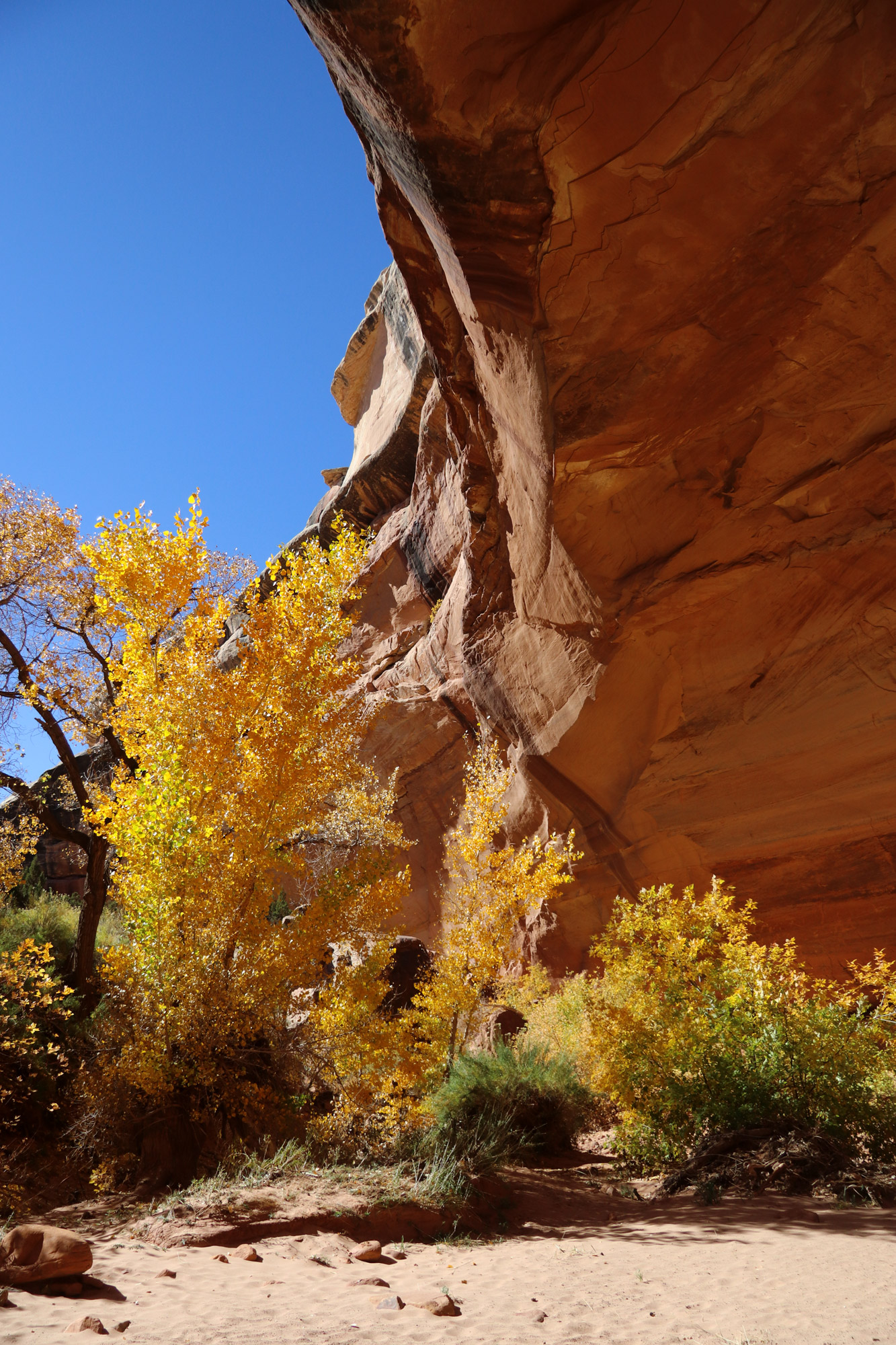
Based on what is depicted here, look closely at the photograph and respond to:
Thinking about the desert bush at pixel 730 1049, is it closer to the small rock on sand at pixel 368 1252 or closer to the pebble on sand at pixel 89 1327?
the small rock on sand at pixel 368 1252

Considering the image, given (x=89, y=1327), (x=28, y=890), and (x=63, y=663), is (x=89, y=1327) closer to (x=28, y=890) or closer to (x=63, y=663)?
(x=63, y=663)

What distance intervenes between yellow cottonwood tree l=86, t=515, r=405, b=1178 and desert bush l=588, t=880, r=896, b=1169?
10.4ft

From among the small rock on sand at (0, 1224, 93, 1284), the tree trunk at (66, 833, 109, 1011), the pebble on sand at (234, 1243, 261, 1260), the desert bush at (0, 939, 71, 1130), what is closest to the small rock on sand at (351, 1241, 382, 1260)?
the pebble on sand at (234, 1243, 261, 1260)

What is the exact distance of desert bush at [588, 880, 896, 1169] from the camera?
7.61 metres

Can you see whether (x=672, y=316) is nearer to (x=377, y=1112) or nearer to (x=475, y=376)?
(x=475, y=376)

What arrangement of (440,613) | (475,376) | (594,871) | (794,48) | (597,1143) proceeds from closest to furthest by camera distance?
(794,48)
(597,1143)
(475,376)
(594,871)
(440,613)

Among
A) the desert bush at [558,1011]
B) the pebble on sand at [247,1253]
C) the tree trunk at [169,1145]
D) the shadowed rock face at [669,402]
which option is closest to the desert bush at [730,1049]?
the desert bush at [558,1011]

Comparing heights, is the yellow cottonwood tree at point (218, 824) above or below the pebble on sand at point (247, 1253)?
above

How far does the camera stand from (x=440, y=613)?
19.8 m

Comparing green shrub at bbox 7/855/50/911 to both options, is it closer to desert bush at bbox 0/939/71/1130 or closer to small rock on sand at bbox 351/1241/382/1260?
desert bush at bbox 0/939/71/1130

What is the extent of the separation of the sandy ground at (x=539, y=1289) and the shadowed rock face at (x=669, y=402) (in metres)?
6.81

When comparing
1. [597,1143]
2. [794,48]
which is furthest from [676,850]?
[794,48]

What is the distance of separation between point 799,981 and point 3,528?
551 inches

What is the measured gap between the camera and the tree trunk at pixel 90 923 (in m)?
11.5
